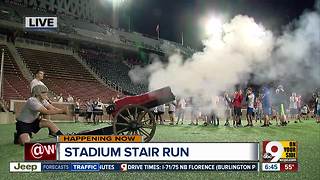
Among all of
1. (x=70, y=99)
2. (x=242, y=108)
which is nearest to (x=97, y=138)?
(x=70, y=99)

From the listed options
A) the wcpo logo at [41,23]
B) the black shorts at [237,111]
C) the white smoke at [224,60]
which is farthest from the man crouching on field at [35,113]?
the black shorts at [237,111]

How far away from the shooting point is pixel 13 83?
4.89m

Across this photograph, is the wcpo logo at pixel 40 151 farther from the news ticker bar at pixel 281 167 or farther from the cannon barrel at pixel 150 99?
the news ticker bar at pixel 281 167

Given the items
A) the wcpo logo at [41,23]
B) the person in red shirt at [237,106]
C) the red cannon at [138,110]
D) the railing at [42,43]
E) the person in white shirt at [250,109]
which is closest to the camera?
the wcpo logo at [41,23]

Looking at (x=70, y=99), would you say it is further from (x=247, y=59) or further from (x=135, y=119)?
(x=247, y=59)

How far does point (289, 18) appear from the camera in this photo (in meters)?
4.58

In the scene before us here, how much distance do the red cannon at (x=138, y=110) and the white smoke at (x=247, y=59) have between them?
0.48 feet

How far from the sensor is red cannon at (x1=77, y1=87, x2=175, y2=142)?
508cm

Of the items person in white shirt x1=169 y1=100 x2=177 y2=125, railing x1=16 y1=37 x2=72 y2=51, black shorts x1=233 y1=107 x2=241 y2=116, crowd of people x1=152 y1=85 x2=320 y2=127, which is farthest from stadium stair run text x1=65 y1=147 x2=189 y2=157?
black shorts x1=233 y1=107 x2=241 y2=116

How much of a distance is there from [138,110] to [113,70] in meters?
0.65

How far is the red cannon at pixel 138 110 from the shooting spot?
200 inches

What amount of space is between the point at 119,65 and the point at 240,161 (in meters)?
2.42

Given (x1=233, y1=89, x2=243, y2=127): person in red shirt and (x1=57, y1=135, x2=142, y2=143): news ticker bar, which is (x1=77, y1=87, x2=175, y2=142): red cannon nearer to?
Answer: (x1=57, y1=135, x2=142, y2=143): news ticker bar

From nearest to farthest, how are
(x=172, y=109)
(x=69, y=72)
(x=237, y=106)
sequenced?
(x=69, y=72) < (x=172, y=109) < (x=237, y=106)
